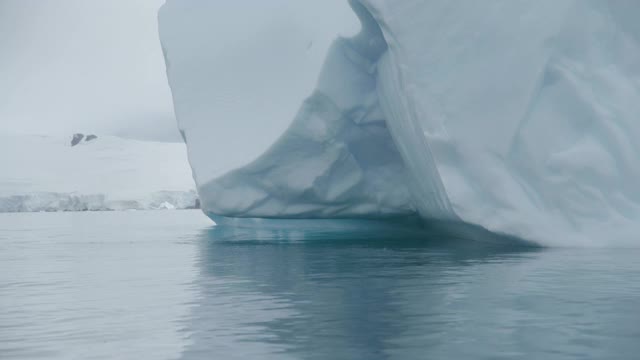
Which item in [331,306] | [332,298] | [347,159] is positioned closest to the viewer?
[331,306]

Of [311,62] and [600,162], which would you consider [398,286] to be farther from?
[311,62]

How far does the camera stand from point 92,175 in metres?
54.4

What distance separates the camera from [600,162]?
9422mm

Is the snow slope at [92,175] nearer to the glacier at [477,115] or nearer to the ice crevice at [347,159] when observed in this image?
the ice crevice at [347,159]

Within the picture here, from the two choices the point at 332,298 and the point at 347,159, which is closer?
the point at 332,298

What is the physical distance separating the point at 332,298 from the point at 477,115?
4.48 metres

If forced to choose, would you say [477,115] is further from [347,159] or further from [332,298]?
[332,298]

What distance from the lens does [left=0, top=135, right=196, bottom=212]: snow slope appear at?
45.2m

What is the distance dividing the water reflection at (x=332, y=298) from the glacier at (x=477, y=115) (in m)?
0.74

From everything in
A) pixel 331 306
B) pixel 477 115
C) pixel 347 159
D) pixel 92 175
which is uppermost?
pixel 92 175

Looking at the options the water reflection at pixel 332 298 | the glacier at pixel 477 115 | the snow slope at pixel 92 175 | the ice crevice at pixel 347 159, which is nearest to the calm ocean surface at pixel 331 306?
the water reflection at pixel 332 298

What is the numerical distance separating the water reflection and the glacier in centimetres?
74

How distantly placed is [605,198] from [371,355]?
20.5 ft

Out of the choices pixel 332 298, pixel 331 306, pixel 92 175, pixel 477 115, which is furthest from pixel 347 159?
pixel 92 175
